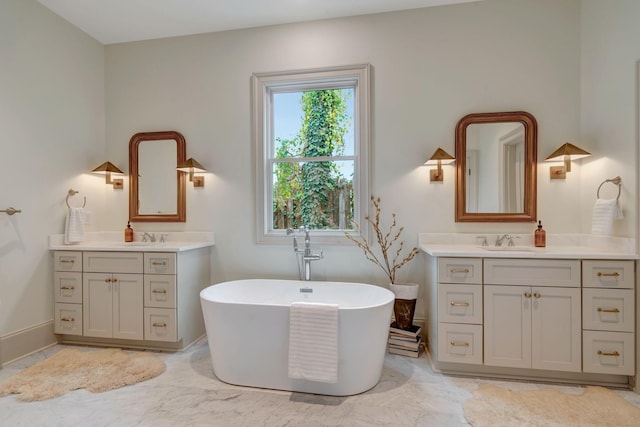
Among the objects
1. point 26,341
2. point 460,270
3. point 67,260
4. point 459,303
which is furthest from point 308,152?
point 26,341

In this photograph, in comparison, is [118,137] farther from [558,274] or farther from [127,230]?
[558,274]

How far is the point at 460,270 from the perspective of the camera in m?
2.12

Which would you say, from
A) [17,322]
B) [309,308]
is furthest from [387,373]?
[17,322]

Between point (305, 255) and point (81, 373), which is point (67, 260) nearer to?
point (81, 373)

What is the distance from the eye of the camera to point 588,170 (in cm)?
243

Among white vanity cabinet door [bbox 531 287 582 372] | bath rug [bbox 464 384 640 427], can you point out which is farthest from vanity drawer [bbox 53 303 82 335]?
white vanity cabinet door [bbox 531 287 582 372]

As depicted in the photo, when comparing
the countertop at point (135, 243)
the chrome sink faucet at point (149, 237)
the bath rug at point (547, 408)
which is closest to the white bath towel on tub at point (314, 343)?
the bath rug at point (547, 408)

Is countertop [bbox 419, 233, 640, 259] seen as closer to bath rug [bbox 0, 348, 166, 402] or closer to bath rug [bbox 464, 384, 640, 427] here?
bath rug [bbox 464, 384, 640, 427]

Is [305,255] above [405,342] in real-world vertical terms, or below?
above

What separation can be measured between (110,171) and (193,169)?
0.79 m

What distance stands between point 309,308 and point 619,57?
2.57 metres

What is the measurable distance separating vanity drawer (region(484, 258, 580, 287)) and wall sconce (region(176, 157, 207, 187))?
2417 mm

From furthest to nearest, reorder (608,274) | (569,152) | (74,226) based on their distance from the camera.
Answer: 1. (74,226)
2. (569,152)
3. (608,274)

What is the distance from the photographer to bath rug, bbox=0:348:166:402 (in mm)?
1953
